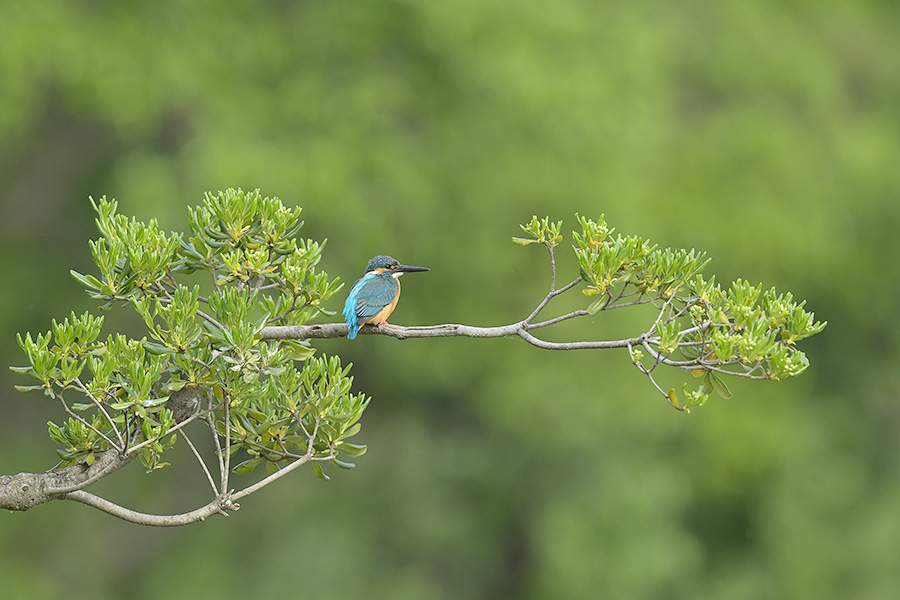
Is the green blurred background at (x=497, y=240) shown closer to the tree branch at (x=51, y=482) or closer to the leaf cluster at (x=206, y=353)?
the leaf cluster at (x=206, y=353)

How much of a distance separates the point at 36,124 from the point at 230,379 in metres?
12.2

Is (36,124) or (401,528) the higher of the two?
(36,124)

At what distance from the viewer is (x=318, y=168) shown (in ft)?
42.2

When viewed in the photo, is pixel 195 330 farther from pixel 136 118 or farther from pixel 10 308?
pixel 10 308

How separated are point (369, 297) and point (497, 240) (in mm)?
8882

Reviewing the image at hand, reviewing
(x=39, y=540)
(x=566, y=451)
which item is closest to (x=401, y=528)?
(x=566, y=451)

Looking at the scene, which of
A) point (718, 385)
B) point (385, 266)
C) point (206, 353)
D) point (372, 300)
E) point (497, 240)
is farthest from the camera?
point (497, 240)

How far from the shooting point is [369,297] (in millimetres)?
→ 5273

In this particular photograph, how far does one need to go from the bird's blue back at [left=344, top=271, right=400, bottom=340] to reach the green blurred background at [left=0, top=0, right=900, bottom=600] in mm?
7024

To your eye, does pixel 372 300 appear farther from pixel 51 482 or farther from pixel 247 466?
pixel 51 482

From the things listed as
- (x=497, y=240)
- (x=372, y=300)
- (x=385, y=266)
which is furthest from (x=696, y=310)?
(x=497, y=240)

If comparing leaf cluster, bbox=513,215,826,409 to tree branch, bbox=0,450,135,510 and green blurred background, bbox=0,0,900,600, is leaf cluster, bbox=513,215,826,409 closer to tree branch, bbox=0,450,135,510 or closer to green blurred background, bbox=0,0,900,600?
tree branch, bbox=0,450,135,510

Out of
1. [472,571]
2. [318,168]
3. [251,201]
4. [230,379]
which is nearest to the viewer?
[230,379]

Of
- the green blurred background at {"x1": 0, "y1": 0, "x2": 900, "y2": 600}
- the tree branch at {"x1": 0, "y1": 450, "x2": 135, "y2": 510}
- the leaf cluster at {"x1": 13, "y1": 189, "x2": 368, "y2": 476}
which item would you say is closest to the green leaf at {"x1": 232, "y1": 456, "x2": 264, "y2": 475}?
the leaf cluster at {"x1": 13, "y1": 189, "x2": 368, "y2": 476}
